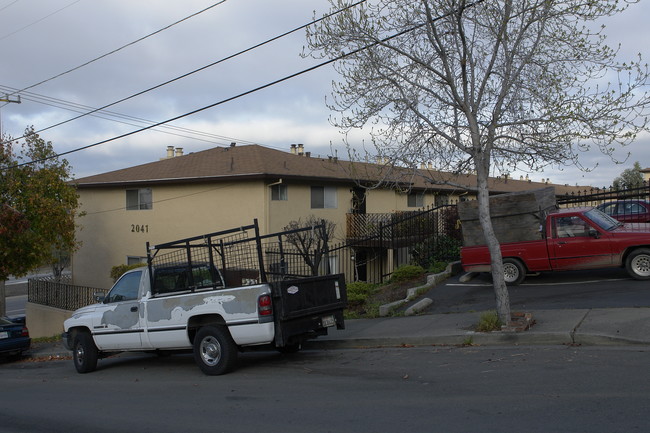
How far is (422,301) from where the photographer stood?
12.6 meters

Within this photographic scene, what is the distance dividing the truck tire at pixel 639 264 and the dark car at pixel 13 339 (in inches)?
596

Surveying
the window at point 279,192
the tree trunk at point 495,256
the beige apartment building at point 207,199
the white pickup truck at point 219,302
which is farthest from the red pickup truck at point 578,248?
the window at point 279,192

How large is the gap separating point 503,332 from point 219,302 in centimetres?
456

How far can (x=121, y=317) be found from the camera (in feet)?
34.6

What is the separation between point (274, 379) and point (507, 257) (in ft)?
23.0

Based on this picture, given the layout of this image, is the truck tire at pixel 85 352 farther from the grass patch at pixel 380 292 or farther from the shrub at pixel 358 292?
the shrub at pixel 358 292

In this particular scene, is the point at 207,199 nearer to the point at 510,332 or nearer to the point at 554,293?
the point at 554,293

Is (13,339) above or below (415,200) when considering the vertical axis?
below

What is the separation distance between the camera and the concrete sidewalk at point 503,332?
8.53m

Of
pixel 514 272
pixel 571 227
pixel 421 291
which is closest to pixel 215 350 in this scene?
pixel 421 291

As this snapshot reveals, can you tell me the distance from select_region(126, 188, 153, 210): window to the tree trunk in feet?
62.4

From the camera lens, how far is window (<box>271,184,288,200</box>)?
22609 mm

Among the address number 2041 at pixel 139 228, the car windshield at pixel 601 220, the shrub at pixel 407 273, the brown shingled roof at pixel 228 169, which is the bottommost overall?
the shrub at pixel 407 273

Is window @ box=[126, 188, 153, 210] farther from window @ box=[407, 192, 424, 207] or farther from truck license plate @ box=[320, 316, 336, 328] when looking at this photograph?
truck license plate @ box=[320, 316, 336, 328]
